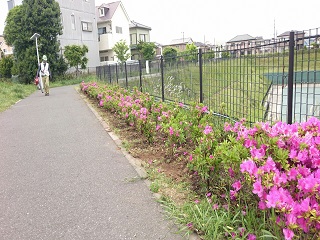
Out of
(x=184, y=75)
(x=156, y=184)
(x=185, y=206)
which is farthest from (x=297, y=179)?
(x=184, y=75)

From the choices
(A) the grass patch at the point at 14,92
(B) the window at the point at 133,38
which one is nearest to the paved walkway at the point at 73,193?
(A) the grass patch at the point at 14,92

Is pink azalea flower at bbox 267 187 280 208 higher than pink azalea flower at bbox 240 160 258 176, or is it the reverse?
pink azalea flower at bbox 240 160 258 176

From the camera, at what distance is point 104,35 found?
36.1 meters

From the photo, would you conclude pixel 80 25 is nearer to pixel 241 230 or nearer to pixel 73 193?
pixel 73 193

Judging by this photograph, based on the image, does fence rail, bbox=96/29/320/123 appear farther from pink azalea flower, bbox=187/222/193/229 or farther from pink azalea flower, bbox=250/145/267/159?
pink azalea flower, bbox=187/222/193/229

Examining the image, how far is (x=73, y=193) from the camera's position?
11.0 feet

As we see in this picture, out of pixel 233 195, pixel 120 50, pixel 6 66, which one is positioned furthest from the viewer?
pixel 120 50

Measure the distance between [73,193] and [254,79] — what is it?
336cm

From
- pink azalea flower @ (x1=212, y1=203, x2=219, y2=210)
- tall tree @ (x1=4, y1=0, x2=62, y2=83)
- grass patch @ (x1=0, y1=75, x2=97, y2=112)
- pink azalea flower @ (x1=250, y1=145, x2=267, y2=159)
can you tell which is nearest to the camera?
pink azalea flower @ (x1=250, y1=145, x2=267, y2=159)

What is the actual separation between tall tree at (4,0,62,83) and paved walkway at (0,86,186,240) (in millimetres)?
19843

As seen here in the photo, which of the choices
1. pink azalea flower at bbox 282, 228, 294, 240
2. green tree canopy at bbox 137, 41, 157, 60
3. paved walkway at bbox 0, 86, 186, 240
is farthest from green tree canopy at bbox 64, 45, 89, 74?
pink azalea flower at bbox 282, 228, 294, 240

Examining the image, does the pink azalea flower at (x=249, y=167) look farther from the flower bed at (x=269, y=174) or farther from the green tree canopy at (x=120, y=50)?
the green tree canopy at (x=120, y=50)

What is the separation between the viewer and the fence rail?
3514 mm

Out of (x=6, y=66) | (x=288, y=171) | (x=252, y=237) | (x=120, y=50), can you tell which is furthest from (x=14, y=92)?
(x=120, y=50)
